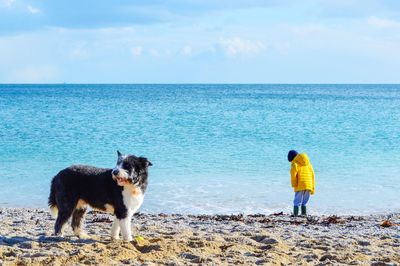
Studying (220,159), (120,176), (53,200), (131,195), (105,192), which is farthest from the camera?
(220,159)

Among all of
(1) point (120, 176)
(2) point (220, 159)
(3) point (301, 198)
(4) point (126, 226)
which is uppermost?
(1) point (120, 176)

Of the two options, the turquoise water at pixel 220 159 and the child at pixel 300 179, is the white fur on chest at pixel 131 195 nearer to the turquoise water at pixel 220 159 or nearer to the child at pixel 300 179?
the child at pixel 300 179

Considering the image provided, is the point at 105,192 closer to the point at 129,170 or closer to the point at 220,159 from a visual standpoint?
the point at 129,170

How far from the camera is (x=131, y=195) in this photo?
314 inches

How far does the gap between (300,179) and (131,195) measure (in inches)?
234

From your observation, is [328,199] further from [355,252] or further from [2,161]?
A: [2,161]

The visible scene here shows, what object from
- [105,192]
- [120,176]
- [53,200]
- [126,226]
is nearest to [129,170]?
[120,176]

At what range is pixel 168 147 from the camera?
26672 mm

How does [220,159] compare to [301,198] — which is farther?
[220,159]

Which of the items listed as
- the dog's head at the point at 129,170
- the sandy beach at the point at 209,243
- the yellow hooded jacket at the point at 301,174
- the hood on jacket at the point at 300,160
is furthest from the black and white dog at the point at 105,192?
the hood on jacket at the point at 300,160

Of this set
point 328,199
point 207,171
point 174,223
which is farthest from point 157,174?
point 174,223

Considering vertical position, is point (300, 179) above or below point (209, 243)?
above

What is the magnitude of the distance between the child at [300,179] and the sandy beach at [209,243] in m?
1.21

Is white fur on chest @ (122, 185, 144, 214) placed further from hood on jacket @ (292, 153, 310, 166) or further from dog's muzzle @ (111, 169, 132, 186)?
hood on jacket @ (292, 153, 310, 166)
